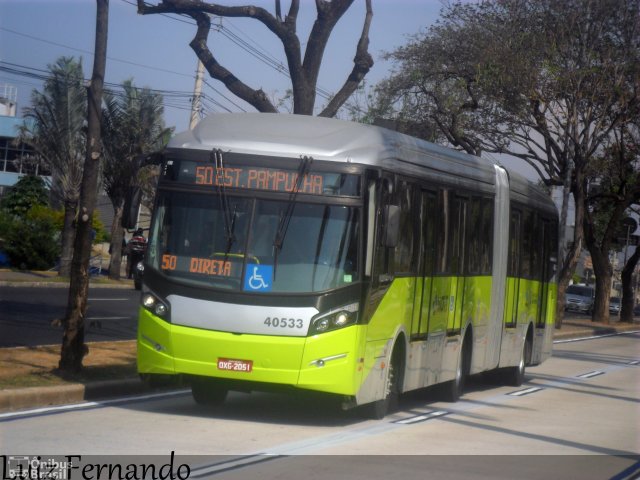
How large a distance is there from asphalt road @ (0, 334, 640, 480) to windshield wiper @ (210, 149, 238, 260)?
1.81 meters

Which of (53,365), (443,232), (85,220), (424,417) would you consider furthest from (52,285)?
(424,417)

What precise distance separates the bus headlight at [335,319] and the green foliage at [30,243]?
33331 mm

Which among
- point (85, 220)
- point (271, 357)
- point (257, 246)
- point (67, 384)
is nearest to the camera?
point (271, 357)

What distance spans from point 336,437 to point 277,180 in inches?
109

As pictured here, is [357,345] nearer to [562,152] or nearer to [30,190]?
[562,152]

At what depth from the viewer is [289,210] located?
11.7 m

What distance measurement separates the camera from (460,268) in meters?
15.7

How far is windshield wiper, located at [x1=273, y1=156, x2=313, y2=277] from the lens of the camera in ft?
37.8

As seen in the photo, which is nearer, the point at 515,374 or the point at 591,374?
the point at 515,374

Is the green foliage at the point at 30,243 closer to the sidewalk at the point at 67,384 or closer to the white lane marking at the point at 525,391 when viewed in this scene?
the sidewalk at the point at 67,384

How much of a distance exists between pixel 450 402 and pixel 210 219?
5.59 meters

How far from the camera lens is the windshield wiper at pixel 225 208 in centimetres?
1163

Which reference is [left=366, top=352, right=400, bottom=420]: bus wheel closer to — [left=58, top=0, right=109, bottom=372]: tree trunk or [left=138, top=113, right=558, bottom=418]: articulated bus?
[left=138, top=113, right=558, bottom=418]: articulated bus

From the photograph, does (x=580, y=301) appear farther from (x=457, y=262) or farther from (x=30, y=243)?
(x=457, y=262)
